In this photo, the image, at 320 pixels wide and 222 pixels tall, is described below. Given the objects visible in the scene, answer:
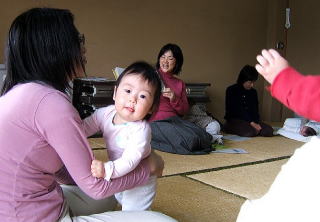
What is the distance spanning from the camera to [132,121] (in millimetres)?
1321

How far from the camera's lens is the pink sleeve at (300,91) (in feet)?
2.08

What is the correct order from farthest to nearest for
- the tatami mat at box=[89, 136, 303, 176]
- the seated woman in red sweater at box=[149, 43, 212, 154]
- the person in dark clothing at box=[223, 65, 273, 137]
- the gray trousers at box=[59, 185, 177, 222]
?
the person in dark clothing at box=[223, 65, 273, 137] → the seated woman in red sweater at box=[149, 43, 212, 154] → the tatami mat at box=[89, 136, 303, 176] → the gray trousers at box=[59, 185, 177, 222]

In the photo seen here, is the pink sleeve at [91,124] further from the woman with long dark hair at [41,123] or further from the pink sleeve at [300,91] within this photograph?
the pink sleeve at [300,91]

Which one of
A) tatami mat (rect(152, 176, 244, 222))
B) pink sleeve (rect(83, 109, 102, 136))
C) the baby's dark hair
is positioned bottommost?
tatami mat (rect(152, 176, 244, 222))

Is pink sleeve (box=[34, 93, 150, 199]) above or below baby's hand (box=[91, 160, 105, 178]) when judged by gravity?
above

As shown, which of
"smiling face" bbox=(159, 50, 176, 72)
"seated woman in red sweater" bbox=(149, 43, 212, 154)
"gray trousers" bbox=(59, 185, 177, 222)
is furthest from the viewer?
"smiling face" bbox=(159, 50, 176, 72)

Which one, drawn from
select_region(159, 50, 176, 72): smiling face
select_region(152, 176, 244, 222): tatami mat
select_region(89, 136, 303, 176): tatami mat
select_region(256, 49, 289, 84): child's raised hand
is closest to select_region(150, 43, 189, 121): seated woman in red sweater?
select_region(159, 50, 176, 72): smiling face

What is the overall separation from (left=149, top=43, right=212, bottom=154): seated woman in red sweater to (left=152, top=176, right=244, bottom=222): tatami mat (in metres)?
0.94

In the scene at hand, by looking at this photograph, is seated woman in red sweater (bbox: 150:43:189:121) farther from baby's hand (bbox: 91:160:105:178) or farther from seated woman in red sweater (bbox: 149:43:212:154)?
baby's hand (bbox: 91:160:105:178)

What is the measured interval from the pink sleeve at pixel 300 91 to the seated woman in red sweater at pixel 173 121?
2543 millimetres

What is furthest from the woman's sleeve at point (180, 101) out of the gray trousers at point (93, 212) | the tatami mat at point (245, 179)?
the gray trousers at point (93, 212)

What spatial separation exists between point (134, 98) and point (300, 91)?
711 millimetres

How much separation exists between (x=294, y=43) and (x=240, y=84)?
1670 mm

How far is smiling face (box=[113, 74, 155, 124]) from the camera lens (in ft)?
4.23
